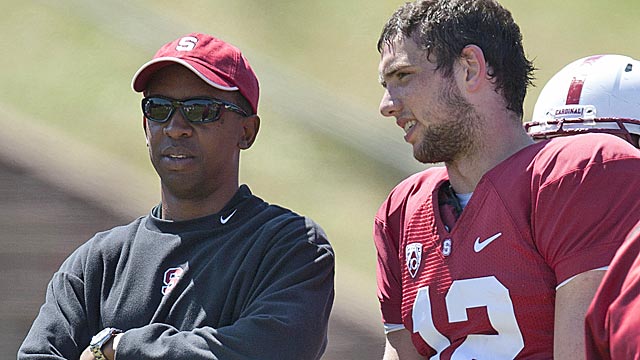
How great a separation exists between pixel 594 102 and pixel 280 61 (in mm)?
8597

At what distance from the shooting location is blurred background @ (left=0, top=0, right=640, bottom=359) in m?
7.72

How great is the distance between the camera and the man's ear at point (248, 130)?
3982mm

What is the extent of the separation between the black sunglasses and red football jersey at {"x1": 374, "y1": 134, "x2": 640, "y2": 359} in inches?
33.8

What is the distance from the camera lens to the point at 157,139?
3912 mm

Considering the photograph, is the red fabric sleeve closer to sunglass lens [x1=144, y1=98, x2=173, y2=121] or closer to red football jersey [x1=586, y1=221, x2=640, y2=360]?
red football jersey [x1=586, y1=221, x2=640, y2=360]

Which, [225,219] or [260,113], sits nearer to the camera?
[225,219]

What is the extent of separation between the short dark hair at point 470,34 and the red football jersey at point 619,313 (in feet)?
4.22

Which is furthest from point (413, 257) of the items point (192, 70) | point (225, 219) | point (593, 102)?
point (192, 70)

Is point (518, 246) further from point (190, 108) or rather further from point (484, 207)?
point (190, 108)

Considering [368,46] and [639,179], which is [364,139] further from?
[639,179]

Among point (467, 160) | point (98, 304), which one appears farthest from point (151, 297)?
point (467, 160)

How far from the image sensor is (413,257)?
350 cm

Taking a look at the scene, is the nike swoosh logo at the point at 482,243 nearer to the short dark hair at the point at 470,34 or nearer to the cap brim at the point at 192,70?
the short dark hair at the point at 470,34

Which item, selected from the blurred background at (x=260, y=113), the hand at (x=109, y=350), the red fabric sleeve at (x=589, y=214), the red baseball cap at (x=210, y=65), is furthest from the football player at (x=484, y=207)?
the blurred background at (x=260, y=113)
